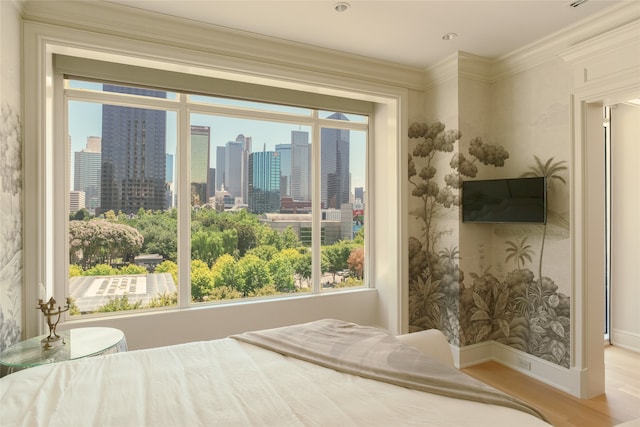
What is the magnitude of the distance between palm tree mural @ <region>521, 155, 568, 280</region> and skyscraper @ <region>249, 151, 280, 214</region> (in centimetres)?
230

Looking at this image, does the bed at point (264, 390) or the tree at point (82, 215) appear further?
the tree at point (82, 215)

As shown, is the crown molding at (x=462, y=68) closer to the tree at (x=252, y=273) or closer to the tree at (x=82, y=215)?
the tree at (x=252, y=273)

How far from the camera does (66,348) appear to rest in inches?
81.8

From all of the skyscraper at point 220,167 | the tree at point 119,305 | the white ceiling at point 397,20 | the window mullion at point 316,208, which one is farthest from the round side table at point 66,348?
the white ceiling at point 397,20

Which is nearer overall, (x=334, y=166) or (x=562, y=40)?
(x=562, y=40)

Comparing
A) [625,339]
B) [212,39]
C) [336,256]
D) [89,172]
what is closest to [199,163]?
[89,172]

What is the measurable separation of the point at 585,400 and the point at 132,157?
4007 mm

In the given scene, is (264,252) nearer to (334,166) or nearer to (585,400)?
(334,166)

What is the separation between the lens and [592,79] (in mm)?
2611

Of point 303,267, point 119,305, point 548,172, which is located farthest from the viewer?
point 303,267

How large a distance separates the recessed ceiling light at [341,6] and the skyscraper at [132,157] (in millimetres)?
1673

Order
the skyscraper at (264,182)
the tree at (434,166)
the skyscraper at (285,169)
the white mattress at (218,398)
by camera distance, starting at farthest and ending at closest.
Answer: the skyscraper at (285,169), the skyscraper at (264,182), the tree at (434,166), the white mattress at (218,398)

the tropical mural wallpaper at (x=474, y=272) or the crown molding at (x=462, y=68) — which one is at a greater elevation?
the crown molding at (x=462, y=68)

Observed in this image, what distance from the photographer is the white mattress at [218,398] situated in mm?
1201
